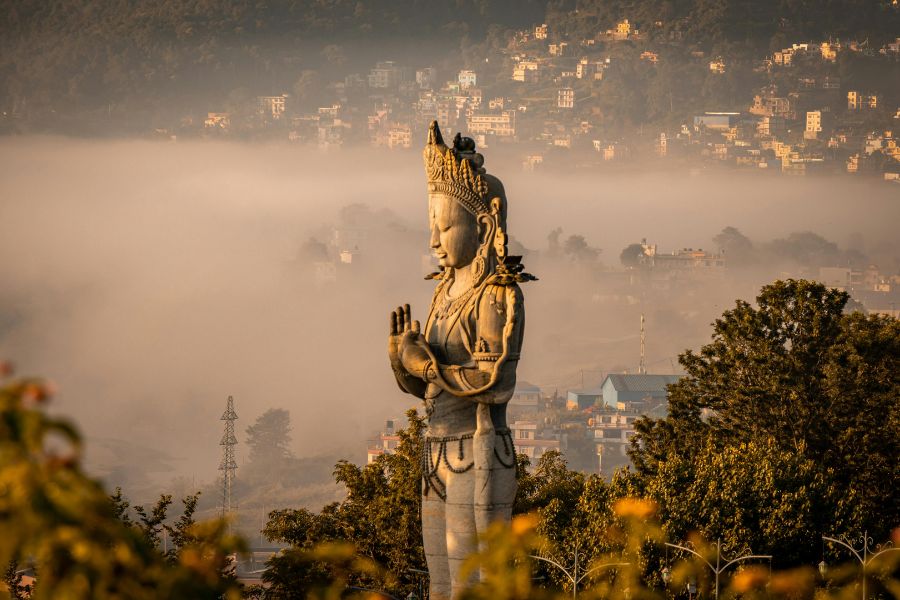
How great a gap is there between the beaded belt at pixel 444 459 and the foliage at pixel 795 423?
21312 millimetres

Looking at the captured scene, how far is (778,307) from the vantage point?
194ft

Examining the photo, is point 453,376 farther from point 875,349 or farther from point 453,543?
point 875,349

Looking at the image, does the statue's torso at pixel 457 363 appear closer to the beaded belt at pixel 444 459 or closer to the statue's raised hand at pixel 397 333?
the beaded belt at pixel 444 459

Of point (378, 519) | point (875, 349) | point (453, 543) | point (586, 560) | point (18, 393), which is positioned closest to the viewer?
point (18, 393)

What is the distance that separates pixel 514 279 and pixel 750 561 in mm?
21691

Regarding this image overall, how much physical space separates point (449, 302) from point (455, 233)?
837 mm

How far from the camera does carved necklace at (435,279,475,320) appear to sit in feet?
79.6

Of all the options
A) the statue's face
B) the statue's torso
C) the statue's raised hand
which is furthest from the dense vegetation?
the statue's face

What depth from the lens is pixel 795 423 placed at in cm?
5662

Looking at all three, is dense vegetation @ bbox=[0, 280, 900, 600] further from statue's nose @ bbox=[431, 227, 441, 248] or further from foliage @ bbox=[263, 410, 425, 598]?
statue's nose @ bbox=[431, 227, 441, 248]

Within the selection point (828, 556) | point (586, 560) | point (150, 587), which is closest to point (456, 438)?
point (150, 587)

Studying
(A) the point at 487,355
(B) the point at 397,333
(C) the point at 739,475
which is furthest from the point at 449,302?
(C) the point at 739,475

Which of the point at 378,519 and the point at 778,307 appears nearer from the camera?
the point at 378,519

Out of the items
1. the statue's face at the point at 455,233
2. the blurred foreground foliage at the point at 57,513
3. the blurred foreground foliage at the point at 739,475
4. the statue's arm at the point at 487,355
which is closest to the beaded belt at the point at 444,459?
the statue's arm at the point at 487,355
